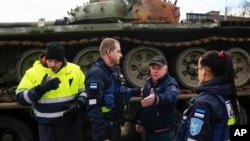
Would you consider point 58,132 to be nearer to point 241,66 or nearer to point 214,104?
point 214,104

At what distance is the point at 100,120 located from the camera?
418 cm

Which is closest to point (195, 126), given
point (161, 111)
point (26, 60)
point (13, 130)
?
point (161, 111)

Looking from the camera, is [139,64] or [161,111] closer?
[161,111]

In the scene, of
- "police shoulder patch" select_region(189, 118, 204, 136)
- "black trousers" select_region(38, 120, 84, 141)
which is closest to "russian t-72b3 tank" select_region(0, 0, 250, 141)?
"black trousers" select_region(38, 120, 84, 141)

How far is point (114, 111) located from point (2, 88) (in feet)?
14.6

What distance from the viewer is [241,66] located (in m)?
9.11

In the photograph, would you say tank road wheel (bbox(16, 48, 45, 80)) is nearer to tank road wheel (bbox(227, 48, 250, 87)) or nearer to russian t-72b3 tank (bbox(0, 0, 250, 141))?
russian t-72b3 tank (bbox(0, 0, 250, 141))

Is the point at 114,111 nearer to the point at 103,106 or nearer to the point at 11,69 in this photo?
the point at 103,106

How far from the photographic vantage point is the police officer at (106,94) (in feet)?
13.7

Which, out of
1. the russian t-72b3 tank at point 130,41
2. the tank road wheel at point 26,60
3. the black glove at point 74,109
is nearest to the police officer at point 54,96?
the black glove at point 74,109

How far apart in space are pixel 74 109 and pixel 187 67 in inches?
191

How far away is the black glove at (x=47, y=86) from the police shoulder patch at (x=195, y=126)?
175 centimetres

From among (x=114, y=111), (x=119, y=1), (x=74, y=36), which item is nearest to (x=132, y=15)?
(x=119, y=1)

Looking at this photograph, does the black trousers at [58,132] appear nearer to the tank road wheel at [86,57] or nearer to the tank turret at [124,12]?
the tank road wheel at [86,57]
